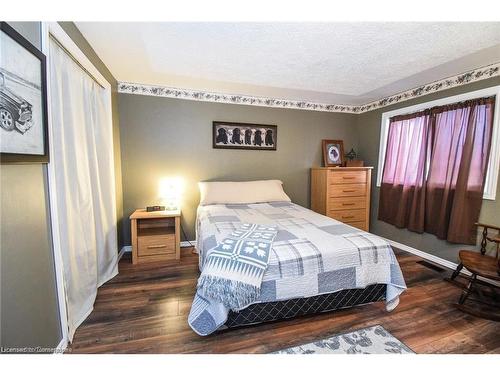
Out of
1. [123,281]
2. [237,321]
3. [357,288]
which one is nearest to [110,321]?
[123,281]

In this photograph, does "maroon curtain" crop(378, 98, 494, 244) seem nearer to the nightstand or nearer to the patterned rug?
the patterned rug

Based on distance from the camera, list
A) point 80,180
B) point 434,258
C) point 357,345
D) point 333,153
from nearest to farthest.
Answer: point 357,345, point 80,180, point 434,258, point 333,153

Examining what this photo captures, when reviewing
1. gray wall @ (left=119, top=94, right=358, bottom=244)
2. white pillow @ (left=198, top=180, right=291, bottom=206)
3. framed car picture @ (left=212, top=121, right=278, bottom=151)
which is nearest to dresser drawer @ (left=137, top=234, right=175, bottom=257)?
gray wall @ (left=119, top=94, right=358, bottom=244)

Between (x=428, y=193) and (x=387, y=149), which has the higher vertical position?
(x=387, y=149)

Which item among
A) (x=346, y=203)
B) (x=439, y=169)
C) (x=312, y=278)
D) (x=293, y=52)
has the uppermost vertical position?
(x=293, y=52)

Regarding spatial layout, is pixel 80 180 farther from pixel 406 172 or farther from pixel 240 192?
pixel 406 172

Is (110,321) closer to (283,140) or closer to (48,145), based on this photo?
(48,145)

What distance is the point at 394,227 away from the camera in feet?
10.9

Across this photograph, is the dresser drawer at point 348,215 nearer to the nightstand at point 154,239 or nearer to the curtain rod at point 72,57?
the nightstand at point 154,239

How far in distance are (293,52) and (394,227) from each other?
2882mm

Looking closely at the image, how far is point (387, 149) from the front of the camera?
3.38 metres

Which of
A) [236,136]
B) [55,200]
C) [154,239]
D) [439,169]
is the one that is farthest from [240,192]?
[439,169]

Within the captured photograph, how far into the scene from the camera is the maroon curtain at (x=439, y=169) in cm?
234
